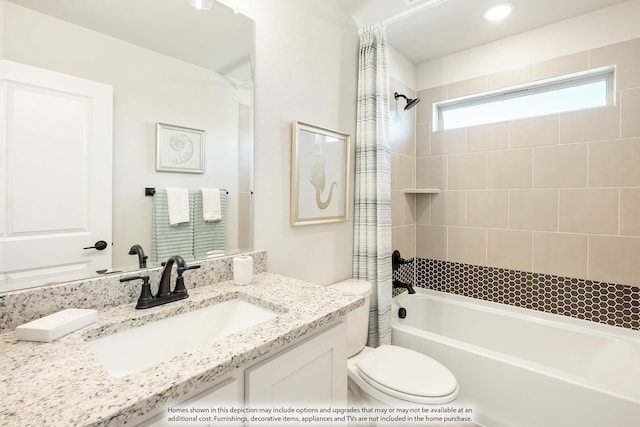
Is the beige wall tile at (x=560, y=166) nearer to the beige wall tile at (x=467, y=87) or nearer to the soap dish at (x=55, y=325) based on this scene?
the beige wall tile at (x=467, y=87)

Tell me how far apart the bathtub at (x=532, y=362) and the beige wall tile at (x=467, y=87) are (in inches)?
63.9

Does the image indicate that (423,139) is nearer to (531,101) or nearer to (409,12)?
(531,101)

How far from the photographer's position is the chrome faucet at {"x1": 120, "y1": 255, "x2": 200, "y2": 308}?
954mm

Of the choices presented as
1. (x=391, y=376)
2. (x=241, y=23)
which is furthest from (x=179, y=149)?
(x=391, y=376)

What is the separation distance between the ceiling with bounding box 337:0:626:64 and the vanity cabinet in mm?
1851

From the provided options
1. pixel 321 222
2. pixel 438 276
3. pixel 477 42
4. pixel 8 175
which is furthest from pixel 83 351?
pixel 477 42

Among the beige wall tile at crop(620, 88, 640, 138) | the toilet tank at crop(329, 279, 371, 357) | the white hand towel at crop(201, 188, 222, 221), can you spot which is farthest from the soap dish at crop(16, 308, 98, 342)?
the beige wall tile at crop(620, 88, 640, 138)

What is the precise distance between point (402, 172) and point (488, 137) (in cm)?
67

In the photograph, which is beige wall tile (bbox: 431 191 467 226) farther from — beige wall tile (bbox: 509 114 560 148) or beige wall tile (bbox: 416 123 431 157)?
beige wall tile (bbox: 509 114 560 148)

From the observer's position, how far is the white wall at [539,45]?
1749 mm

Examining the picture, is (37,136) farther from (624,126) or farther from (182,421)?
(624,126)

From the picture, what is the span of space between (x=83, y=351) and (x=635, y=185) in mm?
2660

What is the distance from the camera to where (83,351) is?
676 mm

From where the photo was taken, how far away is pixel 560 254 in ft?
6.39
